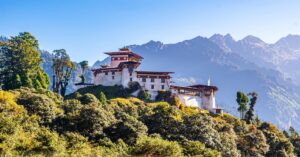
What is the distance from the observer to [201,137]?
5125 centimetres

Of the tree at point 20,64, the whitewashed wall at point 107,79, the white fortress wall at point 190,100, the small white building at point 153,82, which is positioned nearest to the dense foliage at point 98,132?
the tree at point 20,64

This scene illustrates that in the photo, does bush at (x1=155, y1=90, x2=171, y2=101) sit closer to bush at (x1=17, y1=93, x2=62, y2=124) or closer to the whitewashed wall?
the whitewashed wall

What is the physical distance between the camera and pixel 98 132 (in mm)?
45031

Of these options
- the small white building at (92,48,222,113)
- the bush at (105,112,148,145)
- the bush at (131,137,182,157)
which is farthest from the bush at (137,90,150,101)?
the bush at (131,137,182,157)

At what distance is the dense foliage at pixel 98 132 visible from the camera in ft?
119

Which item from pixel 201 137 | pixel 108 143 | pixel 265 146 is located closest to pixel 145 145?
pixel 108 143

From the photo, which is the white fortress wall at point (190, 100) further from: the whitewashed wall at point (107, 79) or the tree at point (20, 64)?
the tree at point (20, 64)

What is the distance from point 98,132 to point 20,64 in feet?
111

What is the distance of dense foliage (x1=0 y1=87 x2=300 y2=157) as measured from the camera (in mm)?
36250

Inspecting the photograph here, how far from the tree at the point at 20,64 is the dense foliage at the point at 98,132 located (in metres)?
11.8

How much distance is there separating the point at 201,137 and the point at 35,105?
21.4m

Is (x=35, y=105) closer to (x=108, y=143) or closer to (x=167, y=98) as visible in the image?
(x=108, y=143)

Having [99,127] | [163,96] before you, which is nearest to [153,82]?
[163,96]

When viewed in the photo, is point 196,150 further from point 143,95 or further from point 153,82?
point 153,82
